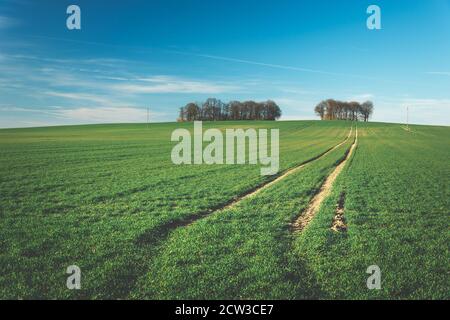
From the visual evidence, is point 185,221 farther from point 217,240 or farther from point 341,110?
point 341,110

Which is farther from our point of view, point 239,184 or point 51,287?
point 239,184

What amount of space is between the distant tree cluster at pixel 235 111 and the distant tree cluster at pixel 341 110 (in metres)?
39.8

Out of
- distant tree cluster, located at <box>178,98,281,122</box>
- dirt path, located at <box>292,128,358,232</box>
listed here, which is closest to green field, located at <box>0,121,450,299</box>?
dirt path, located at <box>292,128,358,232</box>

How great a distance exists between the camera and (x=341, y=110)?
7446 inches

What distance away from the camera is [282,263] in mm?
10047

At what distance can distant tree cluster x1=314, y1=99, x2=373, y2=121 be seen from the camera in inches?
7416

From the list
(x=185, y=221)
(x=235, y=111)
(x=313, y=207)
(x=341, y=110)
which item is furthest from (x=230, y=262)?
(x=341, y=110)

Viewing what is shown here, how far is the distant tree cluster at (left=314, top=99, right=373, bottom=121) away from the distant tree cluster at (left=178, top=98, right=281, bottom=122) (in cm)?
3976

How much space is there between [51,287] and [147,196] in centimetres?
1043

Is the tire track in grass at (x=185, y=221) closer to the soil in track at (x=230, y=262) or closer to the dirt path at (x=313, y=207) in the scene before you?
the soil in track at (x=230, y=262)
